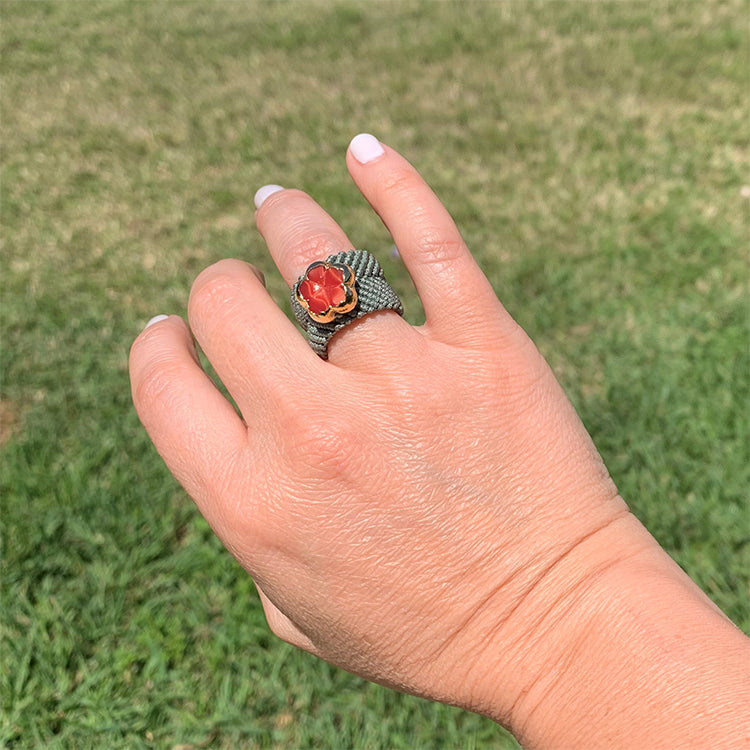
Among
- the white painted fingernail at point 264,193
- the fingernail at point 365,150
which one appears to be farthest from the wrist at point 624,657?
the white painted fingernail at point 264,193

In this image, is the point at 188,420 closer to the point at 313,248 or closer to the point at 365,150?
the point at 313,248

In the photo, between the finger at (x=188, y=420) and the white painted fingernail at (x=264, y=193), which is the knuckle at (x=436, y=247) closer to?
the white painted fingernail at (x=264, y=193)

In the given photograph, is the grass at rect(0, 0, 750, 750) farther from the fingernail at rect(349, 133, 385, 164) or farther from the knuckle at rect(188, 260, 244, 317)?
the fingernail at rect(349, 133, 385, 164)

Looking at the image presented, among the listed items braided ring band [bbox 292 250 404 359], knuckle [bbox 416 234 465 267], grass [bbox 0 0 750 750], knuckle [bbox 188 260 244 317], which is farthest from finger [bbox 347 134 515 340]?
grass [bbox 0 0 750 750]

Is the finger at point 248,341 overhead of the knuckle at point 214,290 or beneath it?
beneath

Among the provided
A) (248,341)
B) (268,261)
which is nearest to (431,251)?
(248,341)

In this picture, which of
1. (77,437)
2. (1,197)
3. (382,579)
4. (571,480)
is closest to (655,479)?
(571,480)

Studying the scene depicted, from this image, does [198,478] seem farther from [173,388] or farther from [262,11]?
[262,11]
